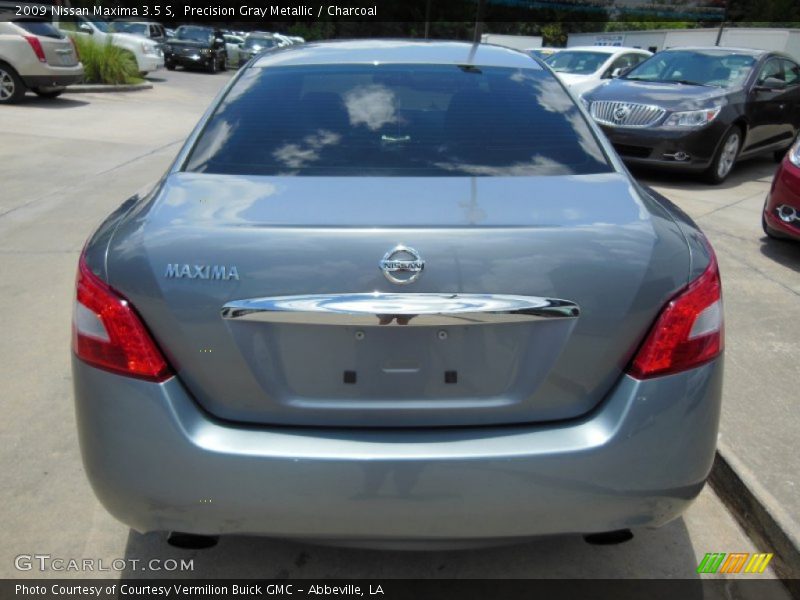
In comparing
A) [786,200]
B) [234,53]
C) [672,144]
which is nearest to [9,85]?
[672,144]

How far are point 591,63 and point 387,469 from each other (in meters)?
14.4

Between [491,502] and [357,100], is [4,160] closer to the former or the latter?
[357,100]

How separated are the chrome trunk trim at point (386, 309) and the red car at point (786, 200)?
16.7 ft

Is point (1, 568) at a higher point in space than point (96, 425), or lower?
lower

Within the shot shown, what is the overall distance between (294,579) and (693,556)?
1.43 metres

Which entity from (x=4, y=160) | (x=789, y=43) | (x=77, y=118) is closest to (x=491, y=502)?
(x=4, y=160)

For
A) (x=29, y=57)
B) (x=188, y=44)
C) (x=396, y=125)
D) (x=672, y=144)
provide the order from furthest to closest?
(x=188, y=44), (x=29, y=57), (x=672, y=144), (x=396, y=125)

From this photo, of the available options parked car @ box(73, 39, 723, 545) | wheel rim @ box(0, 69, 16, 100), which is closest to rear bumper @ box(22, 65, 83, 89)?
wheel rim @ box(0, 69, 16, 100)

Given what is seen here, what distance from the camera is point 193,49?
2978cm

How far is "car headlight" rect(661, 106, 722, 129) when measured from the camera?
914 centimetres

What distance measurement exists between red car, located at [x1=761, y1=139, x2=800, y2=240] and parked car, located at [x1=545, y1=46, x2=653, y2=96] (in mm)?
8079

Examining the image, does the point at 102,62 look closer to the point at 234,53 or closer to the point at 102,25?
the point at 102,25

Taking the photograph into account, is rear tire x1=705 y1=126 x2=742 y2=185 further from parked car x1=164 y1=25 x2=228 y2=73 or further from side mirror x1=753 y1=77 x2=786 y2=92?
parked car x1=164 y1=25 x2=228 y2=73

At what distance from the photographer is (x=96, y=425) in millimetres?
2049
